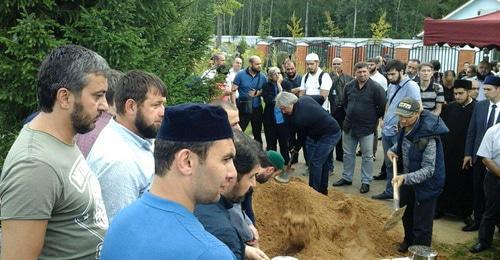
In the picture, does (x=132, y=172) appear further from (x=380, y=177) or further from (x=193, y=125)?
(x=380, y=177)

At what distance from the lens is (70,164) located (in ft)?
6.98

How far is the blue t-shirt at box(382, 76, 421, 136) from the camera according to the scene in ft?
24.4

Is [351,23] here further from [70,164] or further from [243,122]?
[70,164]

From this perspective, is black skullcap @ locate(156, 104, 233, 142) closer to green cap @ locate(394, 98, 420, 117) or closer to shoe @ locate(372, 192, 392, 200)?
green cap @ locate(394, 98, 420, 117)

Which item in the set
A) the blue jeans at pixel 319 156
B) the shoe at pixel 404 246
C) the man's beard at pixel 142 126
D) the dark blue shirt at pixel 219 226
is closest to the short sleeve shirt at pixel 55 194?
the dark blue shirt at pixel 219 226

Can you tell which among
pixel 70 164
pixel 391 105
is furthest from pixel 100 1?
pixel 391 105

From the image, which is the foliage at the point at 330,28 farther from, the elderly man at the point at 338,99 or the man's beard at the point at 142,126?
the man's beard at the point at 142,126

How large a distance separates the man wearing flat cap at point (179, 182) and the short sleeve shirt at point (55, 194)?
460 mm

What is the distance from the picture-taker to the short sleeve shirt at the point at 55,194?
6.31 ft

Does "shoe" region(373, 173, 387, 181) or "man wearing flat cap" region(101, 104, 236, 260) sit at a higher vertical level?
"man wearing flat cap" region(101, 104, 236, 260)

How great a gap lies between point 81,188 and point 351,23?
5530 centimetres

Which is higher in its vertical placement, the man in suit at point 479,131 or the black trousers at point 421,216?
the man in suit at point 479,131

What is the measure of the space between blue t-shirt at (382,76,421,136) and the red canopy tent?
728mm

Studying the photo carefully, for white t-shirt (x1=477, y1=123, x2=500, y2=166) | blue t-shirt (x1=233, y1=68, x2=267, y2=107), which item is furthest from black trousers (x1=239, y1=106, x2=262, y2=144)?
white t-shirt (x1=477, y1=123, x2=500, y2=166)
